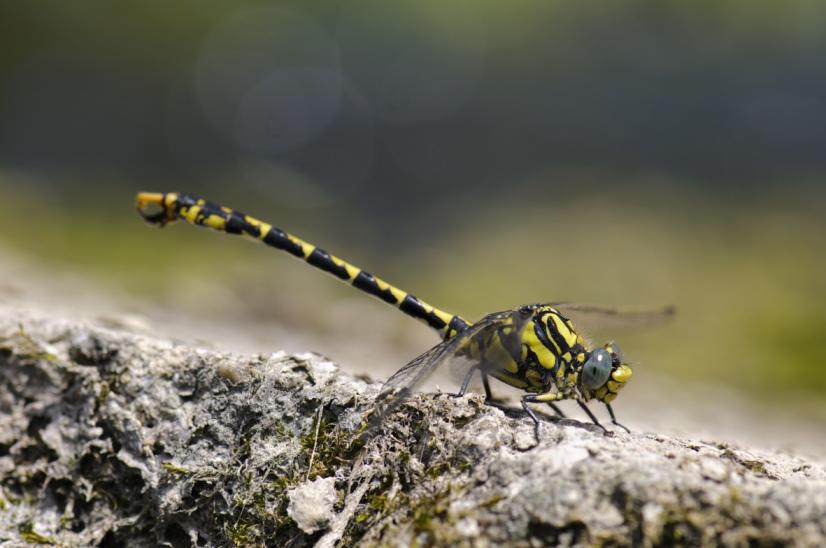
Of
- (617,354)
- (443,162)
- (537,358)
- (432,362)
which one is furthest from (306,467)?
(443,162)

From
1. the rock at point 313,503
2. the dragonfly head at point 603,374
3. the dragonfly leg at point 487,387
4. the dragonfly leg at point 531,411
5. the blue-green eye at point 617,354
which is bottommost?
the rock at point 313,503

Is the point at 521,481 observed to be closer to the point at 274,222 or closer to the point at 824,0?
the point at 274,222

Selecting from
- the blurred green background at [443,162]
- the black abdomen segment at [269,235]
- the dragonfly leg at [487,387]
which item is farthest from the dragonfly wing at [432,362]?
the blurred green background at [443,162]

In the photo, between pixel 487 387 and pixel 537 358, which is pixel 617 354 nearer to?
pixel 537 358

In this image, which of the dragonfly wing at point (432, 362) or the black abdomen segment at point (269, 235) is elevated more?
the black abdomen segment at point (269, 235)

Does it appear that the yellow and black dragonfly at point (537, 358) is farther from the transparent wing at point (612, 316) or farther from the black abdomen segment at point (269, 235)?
the black abdomen segment at point (269, 235)

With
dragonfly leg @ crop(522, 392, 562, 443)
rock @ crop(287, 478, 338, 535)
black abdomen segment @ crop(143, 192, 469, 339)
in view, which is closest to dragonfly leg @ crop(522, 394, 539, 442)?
dragonfly leg @ crop(522, 392, 562, 443)
